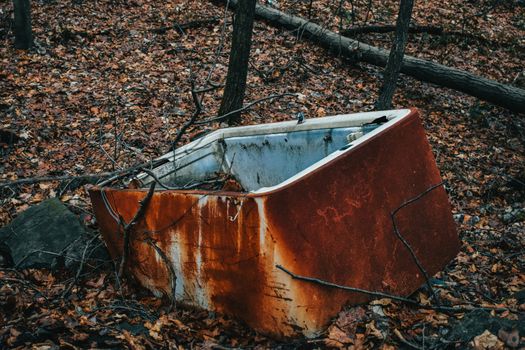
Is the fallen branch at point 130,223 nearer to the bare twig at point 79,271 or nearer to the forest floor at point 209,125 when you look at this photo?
the forest floor at point 209,125

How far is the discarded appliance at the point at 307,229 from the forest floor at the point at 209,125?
175mm


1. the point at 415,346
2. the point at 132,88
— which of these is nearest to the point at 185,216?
the point at 415,346

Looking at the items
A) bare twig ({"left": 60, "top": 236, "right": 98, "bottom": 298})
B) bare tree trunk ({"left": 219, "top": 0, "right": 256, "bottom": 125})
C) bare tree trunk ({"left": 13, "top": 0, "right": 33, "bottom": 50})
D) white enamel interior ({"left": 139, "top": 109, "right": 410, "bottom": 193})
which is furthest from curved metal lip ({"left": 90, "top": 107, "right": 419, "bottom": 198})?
bare tree trunk ({"left": 13, "top": 0, "right": 33, "bottom": 50})

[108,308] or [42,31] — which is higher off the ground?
[42,31]

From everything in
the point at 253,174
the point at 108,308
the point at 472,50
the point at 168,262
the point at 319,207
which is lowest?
the point at 108,308

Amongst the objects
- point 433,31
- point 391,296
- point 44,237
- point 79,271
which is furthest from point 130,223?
point 433,31

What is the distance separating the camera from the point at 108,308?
11.4 feet

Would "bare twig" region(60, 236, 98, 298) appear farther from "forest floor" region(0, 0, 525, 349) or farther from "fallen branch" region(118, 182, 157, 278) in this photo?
"fallen branch" region(118, 182, 157, 278)

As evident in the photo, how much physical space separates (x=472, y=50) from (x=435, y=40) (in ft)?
2.30

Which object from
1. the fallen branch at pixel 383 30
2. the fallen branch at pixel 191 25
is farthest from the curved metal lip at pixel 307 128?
the fallen branch at pixel 383 30

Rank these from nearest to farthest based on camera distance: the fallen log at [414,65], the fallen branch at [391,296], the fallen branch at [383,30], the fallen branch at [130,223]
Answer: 1. the fallen branch at [391,296]
2. the fallen branch at [130,223]
3. the fallen log at [414,65]
4. the fallen branch at [383,30]

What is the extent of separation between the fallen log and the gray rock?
5227 mm

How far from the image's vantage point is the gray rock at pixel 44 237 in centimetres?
399

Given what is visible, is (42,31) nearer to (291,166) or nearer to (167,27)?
(167,27)
